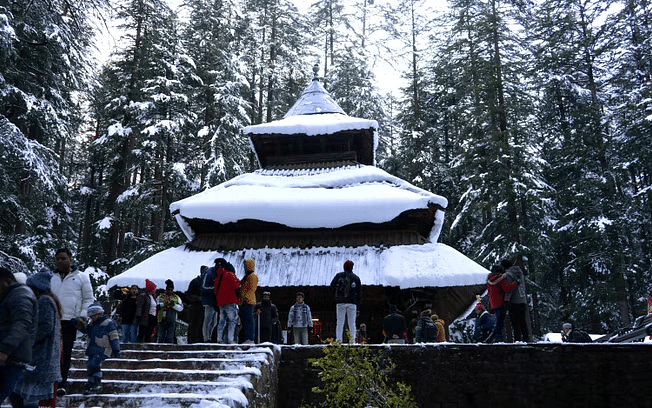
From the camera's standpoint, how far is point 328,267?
45.4 feet

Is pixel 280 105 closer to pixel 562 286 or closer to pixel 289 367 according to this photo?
pixel 562 286

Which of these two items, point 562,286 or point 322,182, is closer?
point 322,182

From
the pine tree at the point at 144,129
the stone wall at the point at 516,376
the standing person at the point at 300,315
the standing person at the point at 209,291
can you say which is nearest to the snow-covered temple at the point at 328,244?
the standing person at the point at 300,315

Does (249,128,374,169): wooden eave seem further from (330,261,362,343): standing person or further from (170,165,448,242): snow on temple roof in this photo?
(330,261,362,343): standing person

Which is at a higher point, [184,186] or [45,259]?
[184,186]

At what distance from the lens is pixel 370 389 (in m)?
7.06

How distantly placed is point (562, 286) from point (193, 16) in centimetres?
2849

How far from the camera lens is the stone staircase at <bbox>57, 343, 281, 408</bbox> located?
226 inches

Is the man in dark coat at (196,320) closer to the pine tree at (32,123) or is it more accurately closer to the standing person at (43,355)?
the pine tree at (32,123)

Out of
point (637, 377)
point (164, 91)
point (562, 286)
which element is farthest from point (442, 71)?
point (637, 377)

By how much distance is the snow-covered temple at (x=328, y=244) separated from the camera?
13.6 metres

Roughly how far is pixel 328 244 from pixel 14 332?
11001mm

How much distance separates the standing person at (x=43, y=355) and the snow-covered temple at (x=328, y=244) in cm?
862

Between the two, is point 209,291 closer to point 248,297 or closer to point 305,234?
point 248,297
